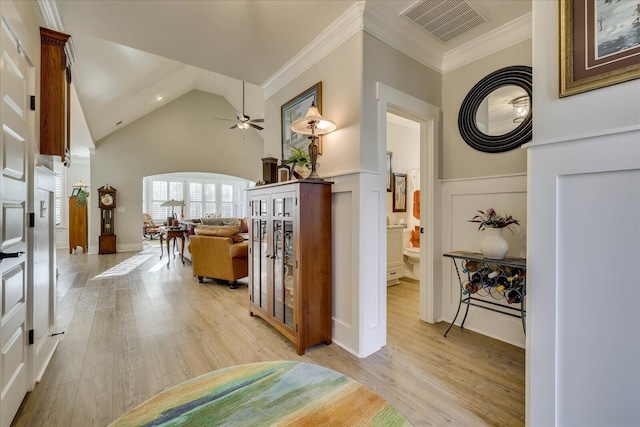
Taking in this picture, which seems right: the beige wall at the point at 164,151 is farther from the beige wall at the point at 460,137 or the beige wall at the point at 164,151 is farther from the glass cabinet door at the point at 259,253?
the beige wall at the point at 460,137

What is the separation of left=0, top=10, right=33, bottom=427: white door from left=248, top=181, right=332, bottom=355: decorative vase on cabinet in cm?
161

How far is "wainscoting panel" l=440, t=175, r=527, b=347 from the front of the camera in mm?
2285

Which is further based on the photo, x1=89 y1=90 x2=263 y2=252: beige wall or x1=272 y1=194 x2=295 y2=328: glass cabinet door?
x1=89 y1=90 x2=263 y2=252: beige wall

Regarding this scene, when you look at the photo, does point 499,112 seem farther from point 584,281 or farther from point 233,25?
point 233,25

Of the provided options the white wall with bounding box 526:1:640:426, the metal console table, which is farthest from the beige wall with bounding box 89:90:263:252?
the white wall with bounding box 526:1:640:426

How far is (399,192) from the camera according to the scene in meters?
4.79

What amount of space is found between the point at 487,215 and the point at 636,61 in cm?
155

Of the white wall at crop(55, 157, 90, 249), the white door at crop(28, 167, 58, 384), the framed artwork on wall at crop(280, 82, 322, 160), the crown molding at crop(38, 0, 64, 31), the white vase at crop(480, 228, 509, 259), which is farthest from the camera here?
the white wall at crop(55, 157, 90, 249)

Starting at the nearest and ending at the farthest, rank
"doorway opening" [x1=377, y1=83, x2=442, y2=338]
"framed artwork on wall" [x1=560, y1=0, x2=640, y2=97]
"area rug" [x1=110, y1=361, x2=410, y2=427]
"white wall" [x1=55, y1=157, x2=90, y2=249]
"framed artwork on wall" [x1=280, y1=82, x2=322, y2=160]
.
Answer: "area rug" [x1=110, y1=361, x2=410, y2=427], "framed artwork on wall" [x1=560, y1=0, x2=640, y2=97], "framed artwork on wall" [x1=280, y1=82, x2=322, y2=160], "doorway opening" [x1=377, y1=83, x2=442, y2=338], "white wall" [x1=55, y1=157, x2=90, y2=249]

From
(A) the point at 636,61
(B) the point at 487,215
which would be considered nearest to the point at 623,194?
(A) the point at 636,61

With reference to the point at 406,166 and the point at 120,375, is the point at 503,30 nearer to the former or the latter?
the point at 406,166

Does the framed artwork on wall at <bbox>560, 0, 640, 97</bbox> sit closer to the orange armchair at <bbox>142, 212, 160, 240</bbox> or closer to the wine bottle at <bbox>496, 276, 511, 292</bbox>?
the wine bottle at <bbox>496, 276, 511, 292</bbox>

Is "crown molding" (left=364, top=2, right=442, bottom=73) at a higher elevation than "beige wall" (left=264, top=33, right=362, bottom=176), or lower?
higher

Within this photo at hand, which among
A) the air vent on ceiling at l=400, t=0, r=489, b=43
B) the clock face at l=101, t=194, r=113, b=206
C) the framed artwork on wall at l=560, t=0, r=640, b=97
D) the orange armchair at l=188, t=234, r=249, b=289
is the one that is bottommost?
the orange armchair at l=188, t=234, r=249, b=289
